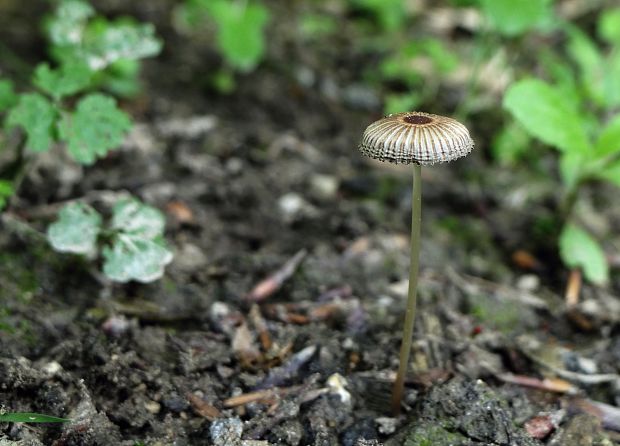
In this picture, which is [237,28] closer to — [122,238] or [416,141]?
[122,238]

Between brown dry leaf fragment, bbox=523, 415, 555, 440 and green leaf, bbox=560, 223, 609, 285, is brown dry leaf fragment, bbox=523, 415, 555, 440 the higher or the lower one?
the lower one

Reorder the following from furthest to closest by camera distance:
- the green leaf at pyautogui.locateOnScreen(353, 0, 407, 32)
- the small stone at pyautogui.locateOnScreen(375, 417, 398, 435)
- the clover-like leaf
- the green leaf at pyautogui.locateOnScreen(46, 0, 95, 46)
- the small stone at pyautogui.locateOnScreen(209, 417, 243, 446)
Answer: the green leaf at pyautogui.locateOnScreen(353, 0, 407, 32) < the green leaf at pyautogui.locateOnScreen(46, 0, 95, 46) < the clover-like leaf < the small stone at pyautogui.locateOnScreen(375, 417, 398, 435) < the small stone at pyautogui.locateOnScreen(209, 417, 243, 446)

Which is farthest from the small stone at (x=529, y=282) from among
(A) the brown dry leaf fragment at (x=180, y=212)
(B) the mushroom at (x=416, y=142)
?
(A) the brown dry leaf fragment at (x=180, y=212)

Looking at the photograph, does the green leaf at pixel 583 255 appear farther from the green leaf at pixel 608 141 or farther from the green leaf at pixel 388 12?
the green leaf at pixel 388 12

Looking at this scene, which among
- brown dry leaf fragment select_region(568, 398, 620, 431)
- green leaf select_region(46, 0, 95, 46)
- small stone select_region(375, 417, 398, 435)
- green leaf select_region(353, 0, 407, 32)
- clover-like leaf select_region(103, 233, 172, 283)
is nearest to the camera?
small stone select_region(375, 417, 398, 435)

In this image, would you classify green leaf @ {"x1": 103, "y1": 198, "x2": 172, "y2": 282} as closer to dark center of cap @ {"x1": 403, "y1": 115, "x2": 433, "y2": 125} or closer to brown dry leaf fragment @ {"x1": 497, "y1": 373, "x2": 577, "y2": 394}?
dark center of cap @ {"x1": 403, "y1": 115, "x2": 433, "y2": 125}

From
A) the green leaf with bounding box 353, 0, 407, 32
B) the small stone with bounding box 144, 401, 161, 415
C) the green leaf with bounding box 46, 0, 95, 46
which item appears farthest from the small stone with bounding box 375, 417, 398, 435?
the green leaf with bounding box 353, 0, 407, 32

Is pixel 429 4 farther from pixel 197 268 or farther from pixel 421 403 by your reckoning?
pixel 421 403
